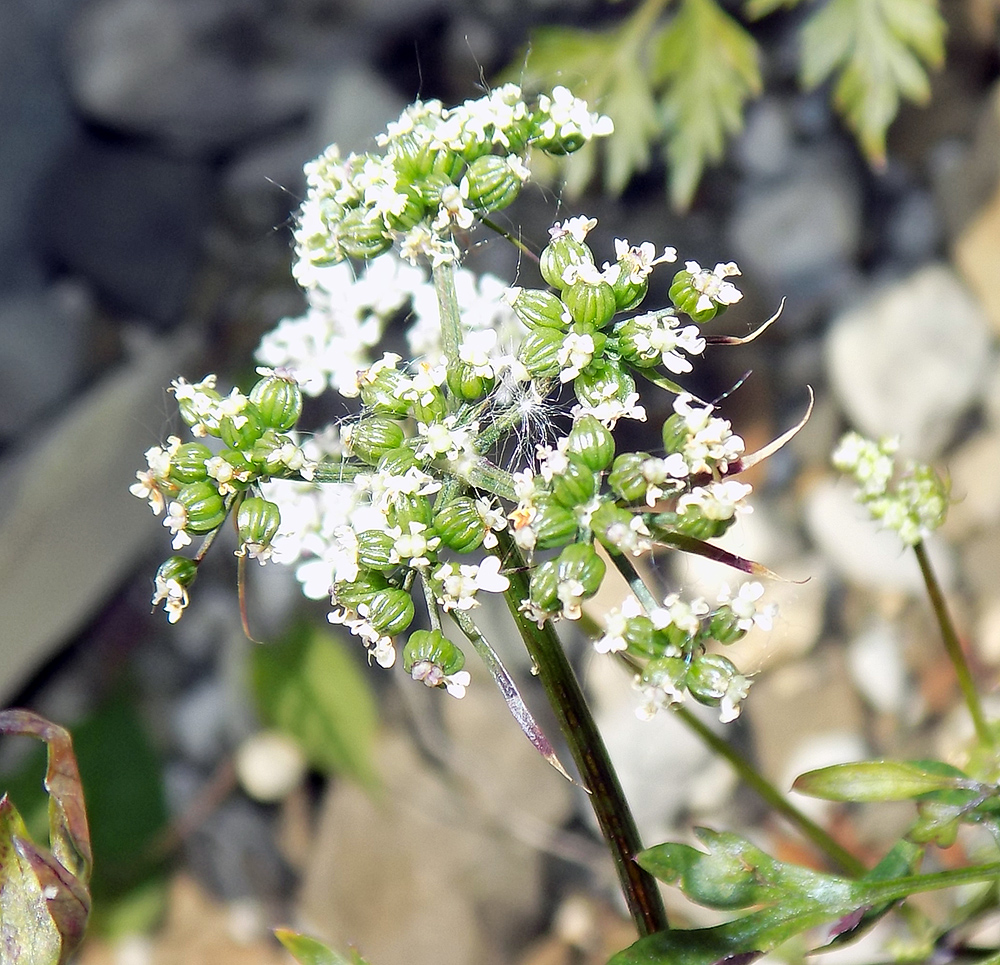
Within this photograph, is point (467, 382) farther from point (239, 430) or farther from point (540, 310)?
point (239, 430)

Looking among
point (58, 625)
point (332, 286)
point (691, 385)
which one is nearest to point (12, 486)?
point (58, 625)

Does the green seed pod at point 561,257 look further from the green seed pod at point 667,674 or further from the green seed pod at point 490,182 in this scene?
the green seed pod at point 667,674

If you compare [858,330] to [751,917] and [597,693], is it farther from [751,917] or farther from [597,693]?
[751,917]

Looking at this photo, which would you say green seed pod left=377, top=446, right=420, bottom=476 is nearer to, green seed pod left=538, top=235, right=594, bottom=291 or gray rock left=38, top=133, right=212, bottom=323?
green seed pod left=538, top=235, right=594, bottom=291

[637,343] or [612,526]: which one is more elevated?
[637,343]

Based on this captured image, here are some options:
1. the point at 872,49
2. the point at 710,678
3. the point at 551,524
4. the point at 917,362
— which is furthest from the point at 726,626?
the point at 917,362

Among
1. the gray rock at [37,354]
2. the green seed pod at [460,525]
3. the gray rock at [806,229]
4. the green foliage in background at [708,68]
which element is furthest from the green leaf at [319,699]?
the green seed pod at [460,525]

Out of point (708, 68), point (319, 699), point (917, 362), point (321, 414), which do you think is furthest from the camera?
point (321, 414)
